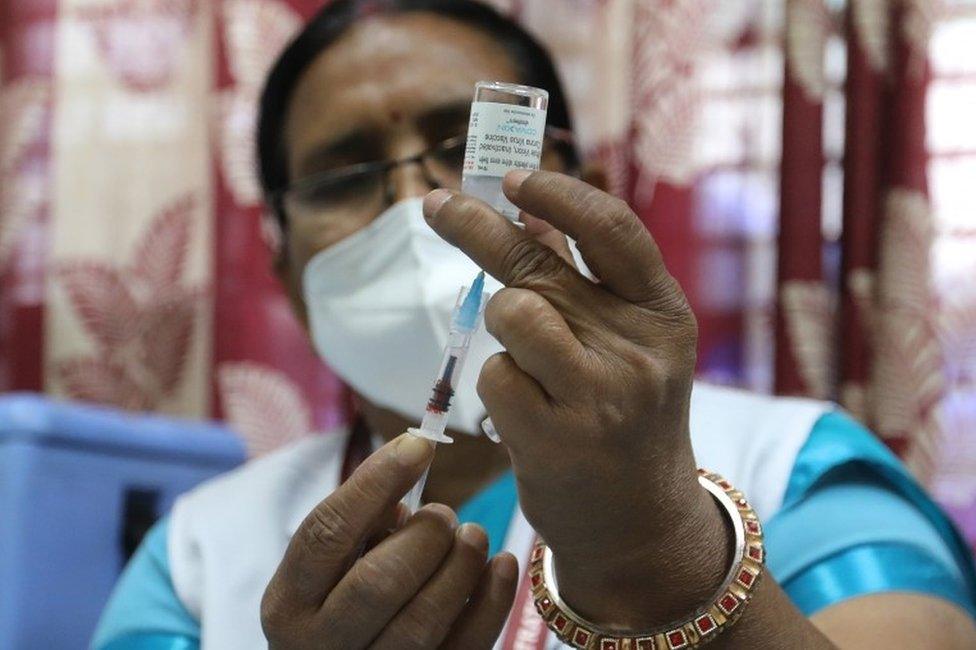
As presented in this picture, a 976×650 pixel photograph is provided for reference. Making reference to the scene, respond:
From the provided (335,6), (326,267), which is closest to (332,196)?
(326,267)

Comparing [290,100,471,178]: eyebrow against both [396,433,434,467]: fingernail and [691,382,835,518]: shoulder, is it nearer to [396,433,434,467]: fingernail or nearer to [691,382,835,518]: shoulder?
[691,382,835,518]: shoulder

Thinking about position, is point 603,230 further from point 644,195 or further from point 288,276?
point 644,195

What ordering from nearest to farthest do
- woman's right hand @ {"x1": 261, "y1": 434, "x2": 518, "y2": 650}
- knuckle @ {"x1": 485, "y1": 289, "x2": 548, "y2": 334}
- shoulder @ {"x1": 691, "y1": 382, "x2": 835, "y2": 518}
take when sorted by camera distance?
knuckle @ {"x1": 485, "y1": 289, "x2": 548, "y2": 334}
woman's right hand @ {"x1": 261, "y1": 434, "x2": 518, "y2": 650}
shoulder @ {"x1": 691, "y1": 382, "x2": 835, "y2": 518}

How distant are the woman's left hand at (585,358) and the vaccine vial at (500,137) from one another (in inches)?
1.4

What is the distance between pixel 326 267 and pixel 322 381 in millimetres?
604

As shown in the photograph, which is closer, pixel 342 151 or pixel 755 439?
pixel 755 439

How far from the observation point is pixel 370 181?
1.11m

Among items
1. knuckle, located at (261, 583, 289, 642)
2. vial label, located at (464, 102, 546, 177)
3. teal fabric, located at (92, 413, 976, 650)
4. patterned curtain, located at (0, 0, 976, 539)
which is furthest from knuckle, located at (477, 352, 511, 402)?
patterned curtain, located at (0, 0, 976, 539)

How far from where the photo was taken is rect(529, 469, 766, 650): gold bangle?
0.62 meters

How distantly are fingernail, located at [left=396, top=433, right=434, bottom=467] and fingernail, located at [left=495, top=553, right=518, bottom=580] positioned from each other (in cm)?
10

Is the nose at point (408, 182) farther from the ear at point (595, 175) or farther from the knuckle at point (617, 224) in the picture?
the knuckle at point (617, 224)

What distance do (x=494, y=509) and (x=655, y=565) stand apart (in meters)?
0.45

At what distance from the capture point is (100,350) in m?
1.70

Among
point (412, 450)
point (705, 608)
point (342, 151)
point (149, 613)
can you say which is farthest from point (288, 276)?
point (705, 608)
